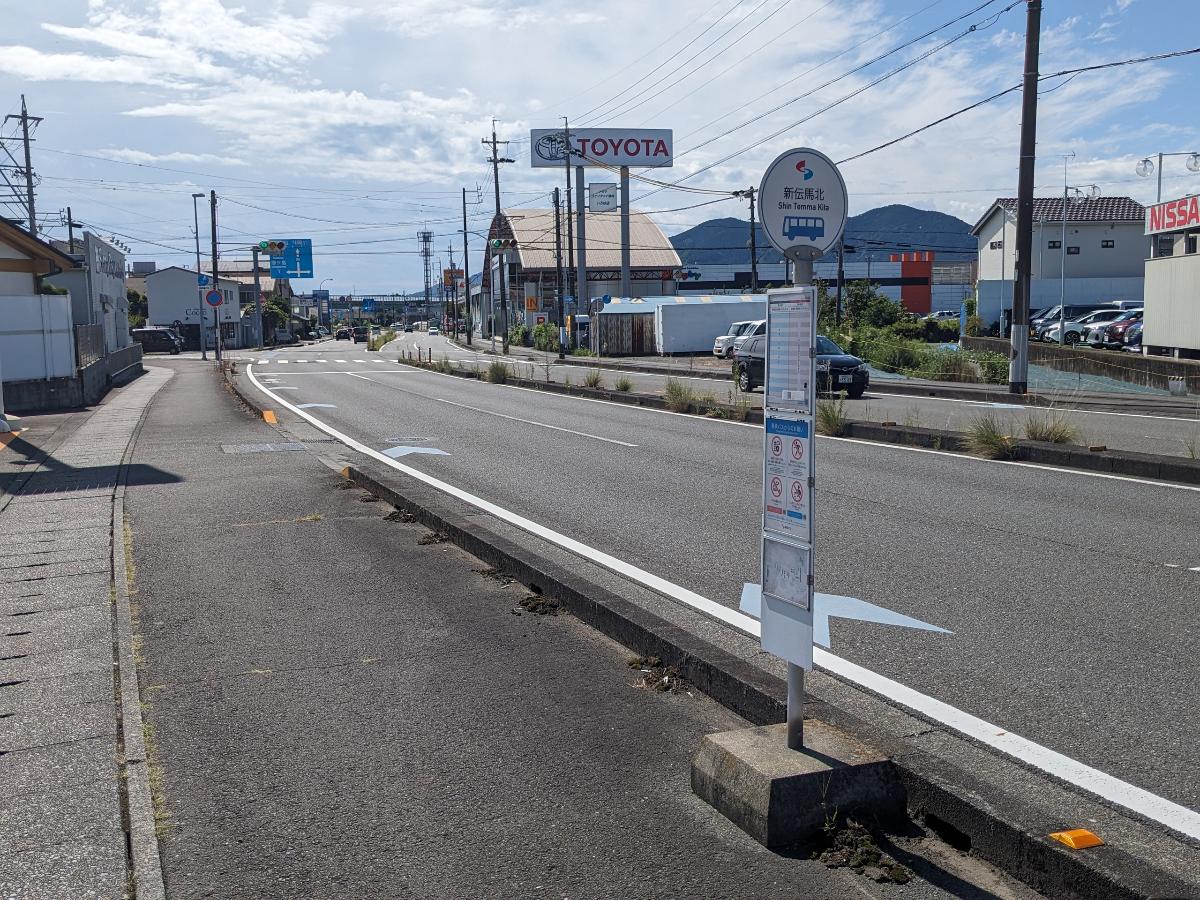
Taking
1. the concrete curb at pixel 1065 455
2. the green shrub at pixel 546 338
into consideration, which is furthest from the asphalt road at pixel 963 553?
the green shrub at pixel 546 338

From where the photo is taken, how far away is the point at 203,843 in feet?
13.3

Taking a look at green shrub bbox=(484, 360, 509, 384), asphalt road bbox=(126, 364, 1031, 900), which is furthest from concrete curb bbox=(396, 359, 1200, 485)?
green shrub bbox=(484, 360, 509, 384)

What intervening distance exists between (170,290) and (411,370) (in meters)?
61.7

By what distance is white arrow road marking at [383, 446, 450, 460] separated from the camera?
1586 cm

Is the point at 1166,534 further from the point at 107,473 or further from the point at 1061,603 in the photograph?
the point at 107,473

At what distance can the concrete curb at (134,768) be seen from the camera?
380 cm

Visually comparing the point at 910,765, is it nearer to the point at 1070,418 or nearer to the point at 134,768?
the point at 134,768

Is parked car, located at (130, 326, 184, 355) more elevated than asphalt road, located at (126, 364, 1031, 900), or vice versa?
parked car, located at (130, 326, 184, 355)

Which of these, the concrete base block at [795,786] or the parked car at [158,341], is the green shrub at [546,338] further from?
the concrete base block at [795,786]

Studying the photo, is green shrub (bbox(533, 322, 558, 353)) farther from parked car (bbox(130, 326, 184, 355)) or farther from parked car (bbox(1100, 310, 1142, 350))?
parked car (bbox(1100, 310, 1142, 350))

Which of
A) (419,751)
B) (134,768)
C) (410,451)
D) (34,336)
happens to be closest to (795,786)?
(419,751)

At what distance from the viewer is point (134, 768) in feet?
15.4

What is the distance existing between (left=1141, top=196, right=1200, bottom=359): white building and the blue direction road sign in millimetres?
59373

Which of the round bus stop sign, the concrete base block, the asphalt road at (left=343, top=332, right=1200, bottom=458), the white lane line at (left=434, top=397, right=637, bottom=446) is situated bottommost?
the white lane line at (left=434, top=397, right=637, bottom=446)
